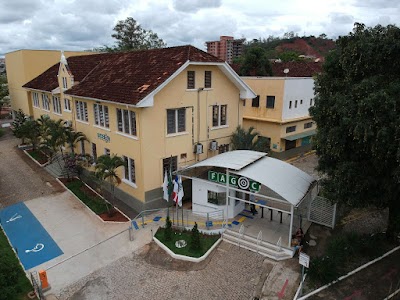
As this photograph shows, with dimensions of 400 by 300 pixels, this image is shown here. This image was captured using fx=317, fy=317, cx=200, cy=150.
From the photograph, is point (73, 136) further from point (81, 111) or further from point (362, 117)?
→ point (362, 117)

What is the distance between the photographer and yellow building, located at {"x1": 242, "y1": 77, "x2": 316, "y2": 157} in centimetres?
2906

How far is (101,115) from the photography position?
22641mm

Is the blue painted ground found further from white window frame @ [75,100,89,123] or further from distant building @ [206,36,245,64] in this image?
distant building @ [206,36,245,64]

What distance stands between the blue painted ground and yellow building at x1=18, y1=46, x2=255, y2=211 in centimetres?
545

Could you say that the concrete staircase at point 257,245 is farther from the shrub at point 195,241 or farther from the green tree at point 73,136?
the green tree at point 73,136

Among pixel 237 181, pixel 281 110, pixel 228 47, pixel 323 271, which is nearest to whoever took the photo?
pixel 323 271

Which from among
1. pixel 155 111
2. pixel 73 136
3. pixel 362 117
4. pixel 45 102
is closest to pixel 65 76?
pixel 73 136

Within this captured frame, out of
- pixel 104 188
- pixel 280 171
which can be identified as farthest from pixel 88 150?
pixel 280 171

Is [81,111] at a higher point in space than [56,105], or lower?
higher

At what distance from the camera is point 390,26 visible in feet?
41.5

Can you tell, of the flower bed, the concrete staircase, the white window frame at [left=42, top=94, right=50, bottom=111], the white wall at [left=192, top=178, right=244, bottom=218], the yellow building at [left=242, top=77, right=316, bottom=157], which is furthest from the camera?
the white window frame at [left=42, top=94, right=50, bottom=111]

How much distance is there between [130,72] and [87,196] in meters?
9.33

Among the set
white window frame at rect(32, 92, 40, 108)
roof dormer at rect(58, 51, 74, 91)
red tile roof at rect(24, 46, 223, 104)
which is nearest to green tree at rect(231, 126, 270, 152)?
red tile roof at rect(24, 46, 223, 104)

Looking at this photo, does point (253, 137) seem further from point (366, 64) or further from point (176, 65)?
point (366, 64)
